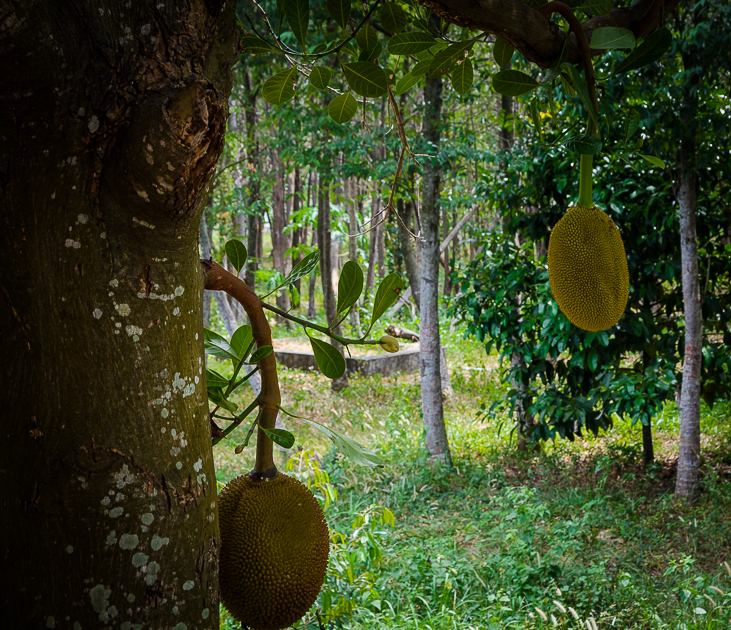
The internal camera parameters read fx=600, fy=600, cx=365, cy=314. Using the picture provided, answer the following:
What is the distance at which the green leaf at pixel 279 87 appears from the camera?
0.75 meters

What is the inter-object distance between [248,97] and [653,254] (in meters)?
3.87

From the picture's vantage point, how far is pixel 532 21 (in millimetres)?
600

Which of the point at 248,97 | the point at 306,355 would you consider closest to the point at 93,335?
the point at 248,97

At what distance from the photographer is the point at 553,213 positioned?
10.1ft

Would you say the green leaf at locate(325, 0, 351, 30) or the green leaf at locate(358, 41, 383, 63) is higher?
the green leaf at locate(325, 0, 351, 30)

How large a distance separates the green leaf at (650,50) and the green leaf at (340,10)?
12.2 inches

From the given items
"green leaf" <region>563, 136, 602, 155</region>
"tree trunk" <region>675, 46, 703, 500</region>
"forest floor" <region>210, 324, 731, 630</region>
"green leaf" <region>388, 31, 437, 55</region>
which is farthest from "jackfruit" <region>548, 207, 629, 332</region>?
"tree trunk" <region>675, 46, 703, 500</region>

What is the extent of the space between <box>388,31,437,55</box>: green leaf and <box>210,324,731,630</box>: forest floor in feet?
4.40

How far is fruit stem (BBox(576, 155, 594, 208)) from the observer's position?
2.65ft

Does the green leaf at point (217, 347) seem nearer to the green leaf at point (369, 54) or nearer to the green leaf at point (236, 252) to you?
the green leaf at point (236, 252)

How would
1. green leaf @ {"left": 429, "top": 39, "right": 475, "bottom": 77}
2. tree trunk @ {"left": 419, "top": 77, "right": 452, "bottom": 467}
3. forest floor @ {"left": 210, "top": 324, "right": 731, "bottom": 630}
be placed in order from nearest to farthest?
green leaf @ {"left": 429, "top": 39, "right": 475, "bottom": 77}
forest floor @ {"left": 210, "top": 324, "right": 731, "bottom": 630}
tree trunk @ {"left": 419, "top": 77, "right": 452, "bottom": 467}

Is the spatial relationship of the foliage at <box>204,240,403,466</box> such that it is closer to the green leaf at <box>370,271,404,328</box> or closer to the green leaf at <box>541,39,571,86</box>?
the green leaf at <box>370,271,404,328</box>

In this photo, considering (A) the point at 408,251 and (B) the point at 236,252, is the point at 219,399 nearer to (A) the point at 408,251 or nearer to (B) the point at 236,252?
(B) the point at 236,252

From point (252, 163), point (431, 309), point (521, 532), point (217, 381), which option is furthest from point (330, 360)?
point (252, 163)
